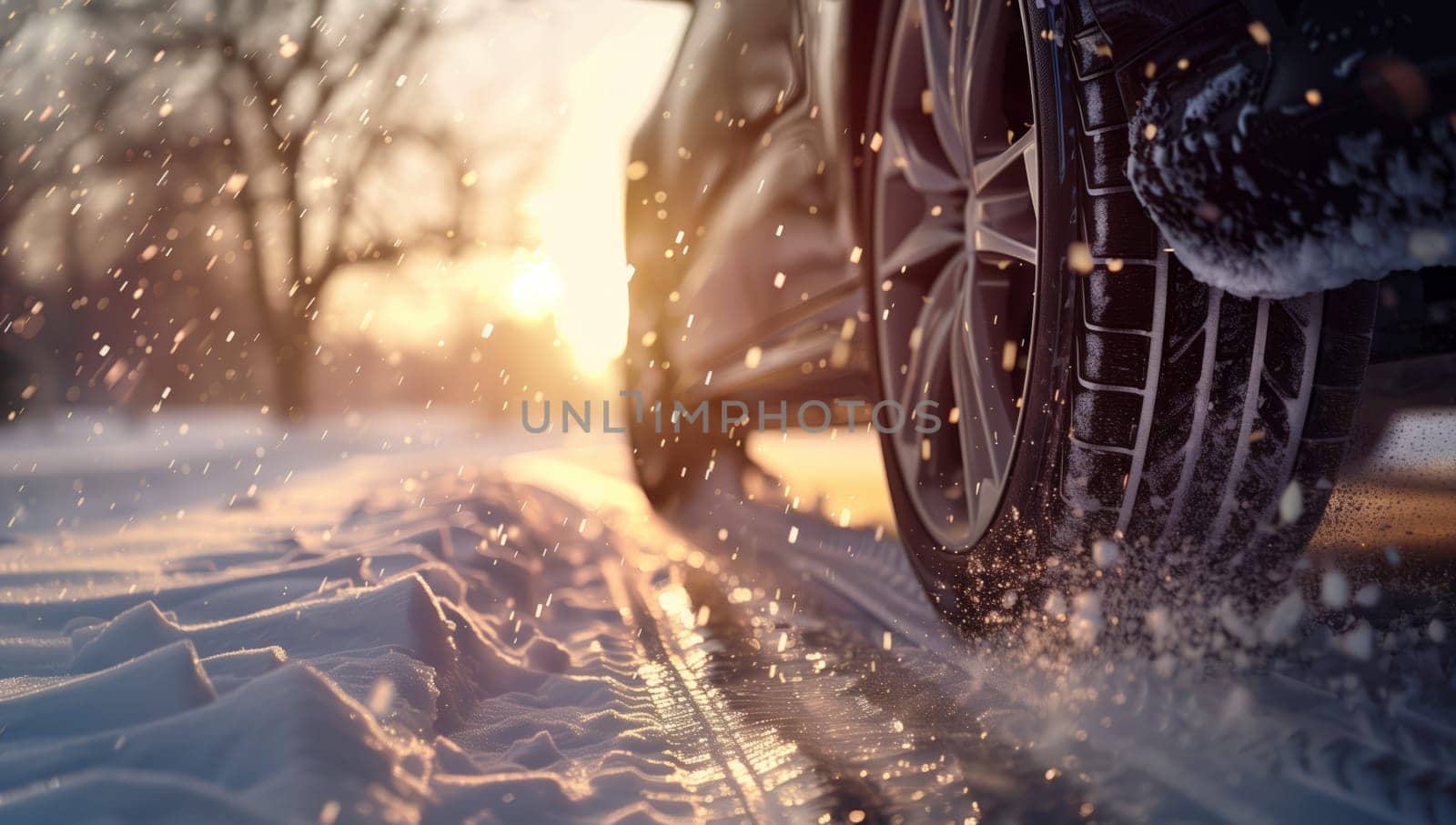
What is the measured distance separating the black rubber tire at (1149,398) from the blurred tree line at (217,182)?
12.5 metres

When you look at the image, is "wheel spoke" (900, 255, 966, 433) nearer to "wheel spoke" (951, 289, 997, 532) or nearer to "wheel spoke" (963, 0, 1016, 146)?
"wheel spoke" (951, 289, 997, 532)

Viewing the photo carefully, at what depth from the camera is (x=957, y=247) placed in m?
1.90

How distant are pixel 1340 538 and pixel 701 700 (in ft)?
4.23

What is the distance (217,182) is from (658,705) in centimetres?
1605

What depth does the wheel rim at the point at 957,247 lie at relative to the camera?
1635 mm

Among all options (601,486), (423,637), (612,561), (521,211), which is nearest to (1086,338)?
(423,637)

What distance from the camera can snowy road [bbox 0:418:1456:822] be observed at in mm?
1101

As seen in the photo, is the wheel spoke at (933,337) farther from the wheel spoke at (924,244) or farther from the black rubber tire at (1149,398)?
the black rubber tire at (1149,398)

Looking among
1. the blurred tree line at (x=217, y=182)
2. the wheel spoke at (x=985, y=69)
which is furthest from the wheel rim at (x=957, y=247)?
the blurred tree line at (x=217, y=182)

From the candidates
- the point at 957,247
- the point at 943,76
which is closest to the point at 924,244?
the point at 957,247

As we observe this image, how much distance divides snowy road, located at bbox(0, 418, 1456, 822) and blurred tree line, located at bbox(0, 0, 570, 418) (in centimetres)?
1123

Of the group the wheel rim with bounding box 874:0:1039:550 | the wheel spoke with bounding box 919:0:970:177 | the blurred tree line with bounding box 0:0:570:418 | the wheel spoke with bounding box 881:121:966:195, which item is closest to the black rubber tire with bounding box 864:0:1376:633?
the wheel rim with bounding box 874:0:1039:550

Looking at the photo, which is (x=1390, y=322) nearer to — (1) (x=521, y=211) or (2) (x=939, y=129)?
(2) (x=939, y=129)

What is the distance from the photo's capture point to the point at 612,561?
3160 mm
